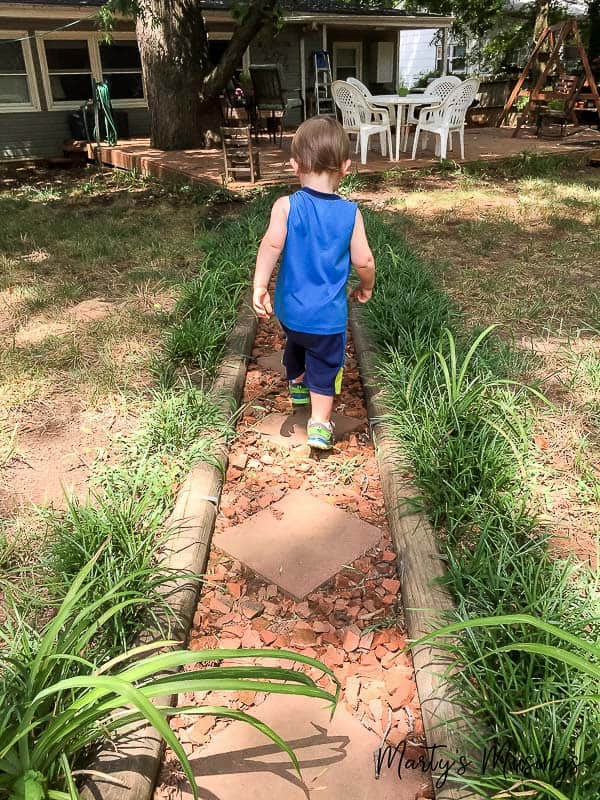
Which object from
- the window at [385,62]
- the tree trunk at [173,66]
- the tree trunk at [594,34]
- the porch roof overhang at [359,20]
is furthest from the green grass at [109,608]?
the tree trunk at [594,34]

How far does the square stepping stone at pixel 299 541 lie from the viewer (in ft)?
6.86

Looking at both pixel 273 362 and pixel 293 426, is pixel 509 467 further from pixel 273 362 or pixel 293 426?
pixel 273 362

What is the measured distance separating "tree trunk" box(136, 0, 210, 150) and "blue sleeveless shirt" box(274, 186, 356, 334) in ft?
27.7

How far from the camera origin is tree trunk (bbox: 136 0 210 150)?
381 inches

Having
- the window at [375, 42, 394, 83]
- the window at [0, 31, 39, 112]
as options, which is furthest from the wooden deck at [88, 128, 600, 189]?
the window at [375, 42, 394, 83]

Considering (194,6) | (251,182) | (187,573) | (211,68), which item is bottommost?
(187,573)

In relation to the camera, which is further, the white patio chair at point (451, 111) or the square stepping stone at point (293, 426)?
the white patio chair at point (451, 111)

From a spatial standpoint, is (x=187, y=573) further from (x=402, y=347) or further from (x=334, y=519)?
(x=402, y=347)

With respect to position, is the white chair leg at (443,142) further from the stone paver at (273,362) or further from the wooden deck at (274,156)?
the stone paver at (273,362)

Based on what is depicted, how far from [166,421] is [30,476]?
1.86 ft

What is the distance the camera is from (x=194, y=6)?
32.4ft

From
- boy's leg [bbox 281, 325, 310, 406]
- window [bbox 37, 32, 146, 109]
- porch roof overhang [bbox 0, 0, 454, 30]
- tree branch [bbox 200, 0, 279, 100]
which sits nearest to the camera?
boy's leg [bbox 281, 325, 310, 406]

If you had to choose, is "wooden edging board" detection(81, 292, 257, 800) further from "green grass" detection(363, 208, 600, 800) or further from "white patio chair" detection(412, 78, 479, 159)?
"white patio chair" detection(412, 78, 479, 159)

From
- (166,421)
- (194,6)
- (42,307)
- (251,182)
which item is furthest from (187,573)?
(194,6)
